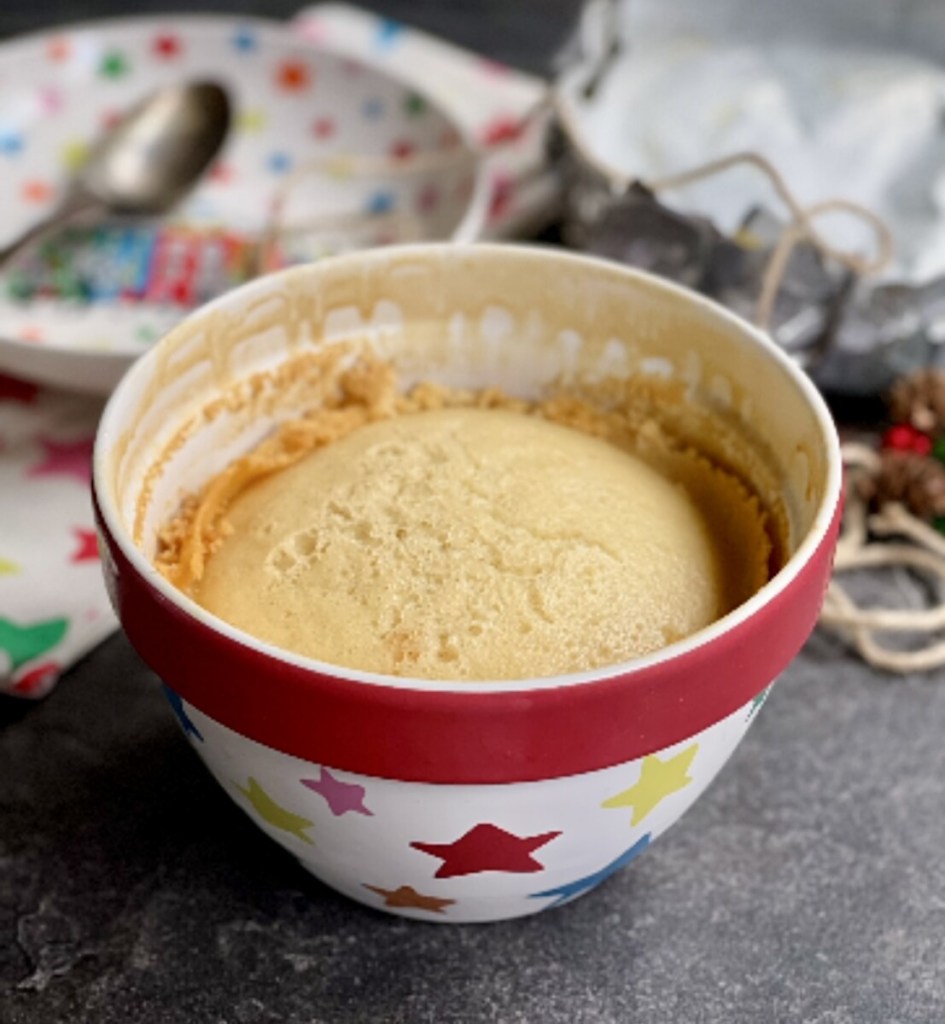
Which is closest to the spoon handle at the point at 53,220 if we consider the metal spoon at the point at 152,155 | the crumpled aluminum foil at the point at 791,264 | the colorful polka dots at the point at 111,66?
the metal spoon at the point at 152,155

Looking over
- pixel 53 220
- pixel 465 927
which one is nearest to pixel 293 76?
pixel 53 220

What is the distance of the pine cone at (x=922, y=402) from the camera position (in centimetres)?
71

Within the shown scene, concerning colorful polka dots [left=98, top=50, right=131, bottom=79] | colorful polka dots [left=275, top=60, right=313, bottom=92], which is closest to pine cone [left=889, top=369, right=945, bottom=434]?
colorful polka dots [left=275, top=60, right=313, bottom=92]

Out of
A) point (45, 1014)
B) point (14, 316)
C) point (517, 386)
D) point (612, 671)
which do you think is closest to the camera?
point (612, 671)

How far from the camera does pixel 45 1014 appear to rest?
48 cm

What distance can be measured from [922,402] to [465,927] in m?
0.41

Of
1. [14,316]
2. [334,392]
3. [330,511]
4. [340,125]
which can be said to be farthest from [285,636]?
[340,125]

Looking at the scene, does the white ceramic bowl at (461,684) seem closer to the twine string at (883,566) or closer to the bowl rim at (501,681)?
the bowl rim at (501,681)

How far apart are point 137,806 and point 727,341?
1.07ft

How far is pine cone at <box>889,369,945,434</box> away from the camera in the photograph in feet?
2.35

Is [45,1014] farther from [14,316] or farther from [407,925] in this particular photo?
[14,316]

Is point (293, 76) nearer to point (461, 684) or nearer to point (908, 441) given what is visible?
point (908, 441)

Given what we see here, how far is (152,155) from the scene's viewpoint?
0.94 metres

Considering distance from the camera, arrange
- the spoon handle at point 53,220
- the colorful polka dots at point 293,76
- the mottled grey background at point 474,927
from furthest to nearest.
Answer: the colorful polka dots at point 293,76 < the spoon handle at point 53,220 < the mottled grey background at point 474,927
